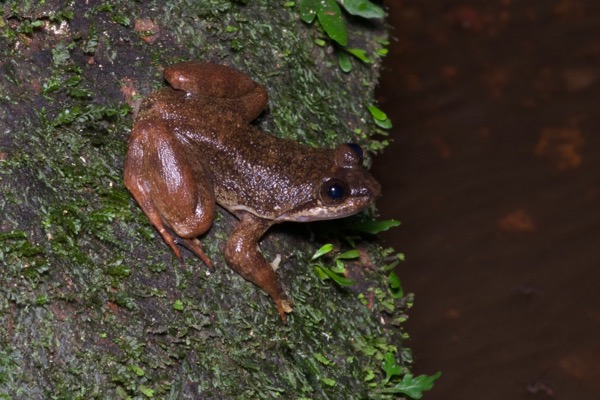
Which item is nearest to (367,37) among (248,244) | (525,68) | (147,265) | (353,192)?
(353,192)

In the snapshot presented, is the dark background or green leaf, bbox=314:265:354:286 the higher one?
green leaf, bbox=314:265:354:286

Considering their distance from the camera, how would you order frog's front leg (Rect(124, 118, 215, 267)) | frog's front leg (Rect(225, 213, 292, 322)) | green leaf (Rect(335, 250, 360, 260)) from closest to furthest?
frog's front leg (Rect(124, 118, 215, 267)), frog's front leg (Rect(225, 213, 292, 322)), green leaf (Rect(335, 250, 360, 260))

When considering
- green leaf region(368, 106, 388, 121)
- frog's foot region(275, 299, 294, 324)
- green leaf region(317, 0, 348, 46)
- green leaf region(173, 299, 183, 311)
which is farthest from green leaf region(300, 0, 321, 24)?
green leaf region(173, 299, 183, 311)

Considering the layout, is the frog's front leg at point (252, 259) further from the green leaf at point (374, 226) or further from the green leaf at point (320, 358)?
the green leaf at point (374, 226)

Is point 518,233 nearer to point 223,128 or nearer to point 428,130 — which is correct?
point 428,130

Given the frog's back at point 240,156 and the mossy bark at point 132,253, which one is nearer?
the mossy bark at point 132,253

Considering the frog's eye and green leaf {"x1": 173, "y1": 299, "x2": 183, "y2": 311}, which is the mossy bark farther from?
the frog's eye

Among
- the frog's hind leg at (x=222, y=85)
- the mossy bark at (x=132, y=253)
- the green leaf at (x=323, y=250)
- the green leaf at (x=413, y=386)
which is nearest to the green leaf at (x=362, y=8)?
the mossy bark at (x=132, y=253)
